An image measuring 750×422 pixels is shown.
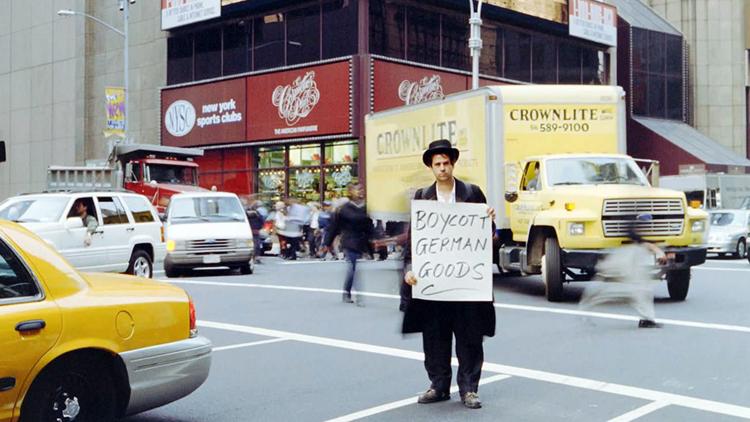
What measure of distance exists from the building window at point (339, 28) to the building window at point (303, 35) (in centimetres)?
42

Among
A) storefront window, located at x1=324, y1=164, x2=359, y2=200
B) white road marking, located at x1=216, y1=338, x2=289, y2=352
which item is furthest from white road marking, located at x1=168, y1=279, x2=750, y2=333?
storefront window, located at x1=324, y1=164, x2=359, y2=200

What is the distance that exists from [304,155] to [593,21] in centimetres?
1683

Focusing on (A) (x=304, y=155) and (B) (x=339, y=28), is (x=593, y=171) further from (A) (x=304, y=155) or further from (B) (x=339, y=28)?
(A) (x=304, y=155)

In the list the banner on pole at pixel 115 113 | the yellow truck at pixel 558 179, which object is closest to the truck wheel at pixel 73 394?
the yellow truck at pixel 558 179

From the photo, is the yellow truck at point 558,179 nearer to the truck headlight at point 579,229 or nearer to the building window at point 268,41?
the truck headlight at point 579,229

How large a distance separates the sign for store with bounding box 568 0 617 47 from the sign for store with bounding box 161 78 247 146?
51.3ft

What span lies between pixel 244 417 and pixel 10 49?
158ft

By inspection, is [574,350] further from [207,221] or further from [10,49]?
[10,49]

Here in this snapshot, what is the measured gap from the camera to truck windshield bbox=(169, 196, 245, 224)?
773 inches

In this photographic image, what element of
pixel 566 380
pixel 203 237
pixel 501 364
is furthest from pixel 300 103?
pixel 566 380

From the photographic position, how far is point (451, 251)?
21.2 ft

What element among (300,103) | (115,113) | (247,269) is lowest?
(247,269)

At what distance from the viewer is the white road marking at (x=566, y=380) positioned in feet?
21.5

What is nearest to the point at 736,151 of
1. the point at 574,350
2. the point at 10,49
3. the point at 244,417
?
the point at 10,49
